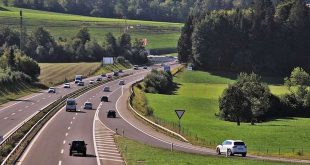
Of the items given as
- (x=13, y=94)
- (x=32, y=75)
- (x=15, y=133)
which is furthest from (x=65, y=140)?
(x=32, y=75)

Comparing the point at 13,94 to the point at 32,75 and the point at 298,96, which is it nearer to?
the point at 32,75

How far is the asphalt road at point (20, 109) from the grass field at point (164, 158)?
45.4 ft

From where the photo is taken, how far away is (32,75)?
466ft

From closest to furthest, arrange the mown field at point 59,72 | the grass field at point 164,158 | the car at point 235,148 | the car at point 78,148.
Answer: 1. the grass field at point 164,158
2. the car at point 78,148
3. the car at point 235,148
4. the mown field at point 59,72

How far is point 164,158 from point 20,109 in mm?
47734

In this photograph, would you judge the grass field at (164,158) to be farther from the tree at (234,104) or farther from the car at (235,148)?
the tree at (234,104)

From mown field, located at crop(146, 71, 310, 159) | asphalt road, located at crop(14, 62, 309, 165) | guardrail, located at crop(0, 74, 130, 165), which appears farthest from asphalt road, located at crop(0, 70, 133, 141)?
mown field, located at crop(146, 71, 310, 159)

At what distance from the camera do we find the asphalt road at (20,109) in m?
68.5

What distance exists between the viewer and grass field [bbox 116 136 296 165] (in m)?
44.2

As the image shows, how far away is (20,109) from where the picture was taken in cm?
8994

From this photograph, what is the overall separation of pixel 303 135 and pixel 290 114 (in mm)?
46689

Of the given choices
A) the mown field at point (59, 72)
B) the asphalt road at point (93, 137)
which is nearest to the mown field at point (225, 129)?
the asphalt road at point (93, 137)

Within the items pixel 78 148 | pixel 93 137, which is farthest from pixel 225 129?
pixel 78 148

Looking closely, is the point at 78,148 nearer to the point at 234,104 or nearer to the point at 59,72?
the point at 234,104
